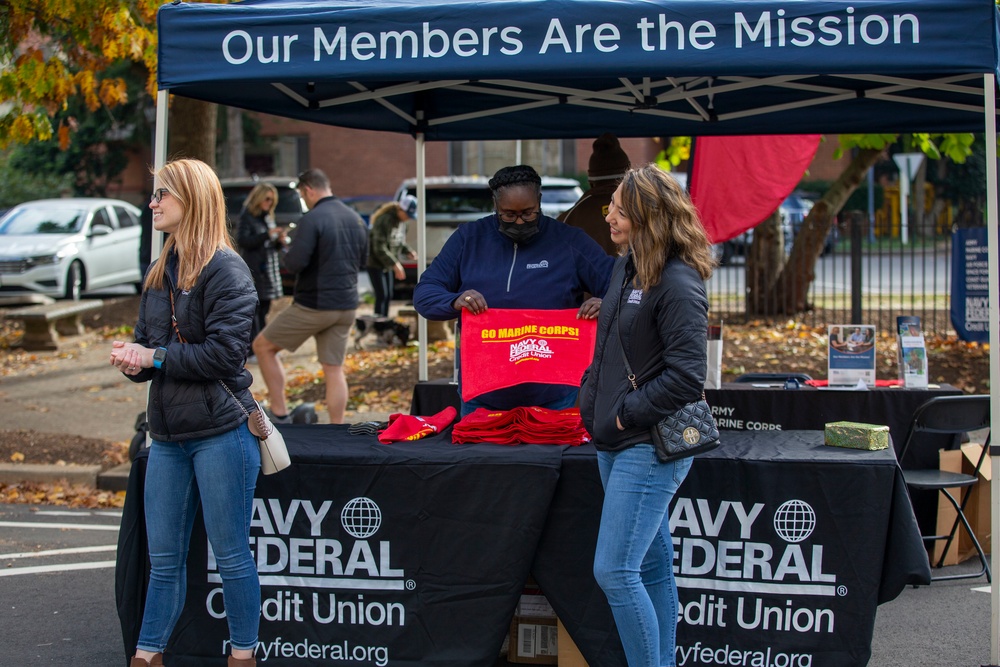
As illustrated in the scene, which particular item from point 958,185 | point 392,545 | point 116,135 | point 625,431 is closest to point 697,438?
point 625,431

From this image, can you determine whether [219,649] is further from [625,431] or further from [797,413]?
[797,413]

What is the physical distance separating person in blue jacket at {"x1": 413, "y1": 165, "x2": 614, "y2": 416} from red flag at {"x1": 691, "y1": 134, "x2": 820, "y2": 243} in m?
3.28

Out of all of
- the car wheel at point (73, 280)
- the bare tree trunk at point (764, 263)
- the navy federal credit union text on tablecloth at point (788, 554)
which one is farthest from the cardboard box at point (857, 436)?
the car wheel at point (73, 280)

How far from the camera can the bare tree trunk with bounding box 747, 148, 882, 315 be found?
1222cm

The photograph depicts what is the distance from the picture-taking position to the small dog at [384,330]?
38.8ft

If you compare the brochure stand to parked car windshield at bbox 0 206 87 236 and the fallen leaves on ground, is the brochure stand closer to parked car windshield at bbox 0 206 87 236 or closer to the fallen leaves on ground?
the fallen leaves on ground

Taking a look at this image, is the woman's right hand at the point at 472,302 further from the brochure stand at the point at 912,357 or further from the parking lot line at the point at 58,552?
the parking lot line at the point at 58,552

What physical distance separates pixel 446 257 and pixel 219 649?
6.20ft

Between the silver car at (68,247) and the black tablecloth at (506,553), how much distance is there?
13.4 metres

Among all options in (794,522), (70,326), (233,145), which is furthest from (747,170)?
(233,145)

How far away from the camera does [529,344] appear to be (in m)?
4.62

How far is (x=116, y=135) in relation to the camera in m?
32.9

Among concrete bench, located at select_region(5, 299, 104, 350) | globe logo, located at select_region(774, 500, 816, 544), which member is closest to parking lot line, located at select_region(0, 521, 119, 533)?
globe logo, located at select_region(774, 500, 816, 544)

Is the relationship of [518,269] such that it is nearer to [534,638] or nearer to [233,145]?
[534,638]
